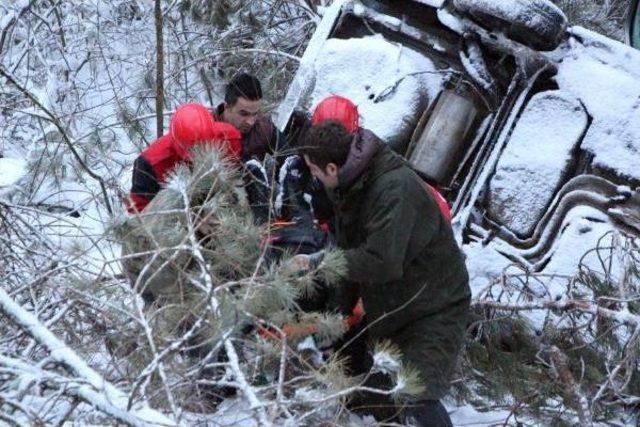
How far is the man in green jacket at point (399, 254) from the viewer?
3.22 m

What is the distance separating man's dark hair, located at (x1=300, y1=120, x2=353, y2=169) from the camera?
127 inches

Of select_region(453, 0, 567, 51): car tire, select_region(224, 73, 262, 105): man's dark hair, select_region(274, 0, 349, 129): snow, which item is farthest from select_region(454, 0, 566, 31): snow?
select_region(224, 73, 262, 105): man's dark hair

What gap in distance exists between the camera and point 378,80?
4.85 metres

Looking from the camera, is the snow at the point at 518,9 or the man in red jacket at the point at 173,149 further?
the snow at the point at 518,9

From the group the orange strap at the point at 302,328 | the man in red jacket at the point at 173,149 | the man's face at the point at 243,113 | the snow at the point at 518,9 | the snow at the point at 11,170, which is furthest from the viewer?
the snow at the point at 11,170

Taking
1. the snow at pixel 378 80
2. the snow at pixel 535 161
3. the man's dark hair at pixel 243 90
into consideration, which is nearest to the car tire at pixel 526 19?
the snow at pixel 535 161

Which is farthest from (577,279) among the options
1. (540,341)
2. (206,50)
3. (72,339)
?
(206,50)

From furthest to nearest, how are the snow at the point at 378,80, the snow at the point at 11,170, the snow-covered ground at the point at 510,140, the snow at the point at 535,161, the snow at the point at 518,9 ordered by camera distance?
the snow at the point at 11,170 < the snow at the point at 378,80 < the snow at the point at 518,9 < the snow at the point at 535,161 < the snow-covered ground at the point at 510,140

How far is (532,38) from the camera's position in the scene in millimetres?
4617

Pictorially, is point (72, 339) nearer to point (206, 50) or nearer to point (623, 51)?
point (623, 51)

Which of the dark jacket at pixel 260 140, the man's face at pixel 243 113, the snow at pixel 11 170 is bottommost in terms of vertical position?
the dark jacket at pixel 260 140

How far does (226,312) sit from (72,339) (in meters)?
0.64

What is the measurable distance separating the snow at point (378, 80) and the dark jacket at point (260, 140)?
0.56 metres

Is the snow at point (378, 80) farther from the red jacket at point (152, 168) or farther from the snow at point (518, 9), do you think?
the red jacket at point (152, 168)
